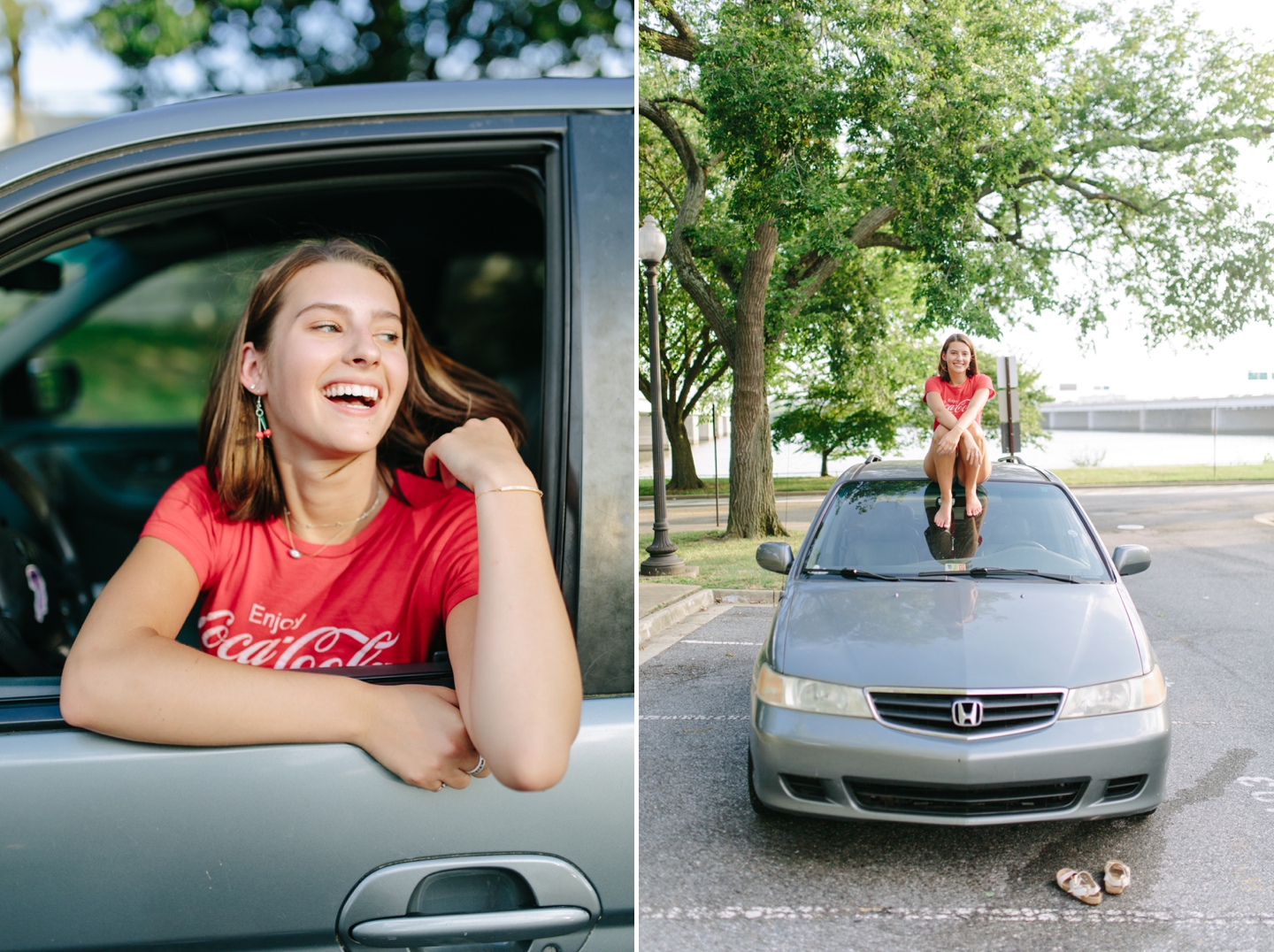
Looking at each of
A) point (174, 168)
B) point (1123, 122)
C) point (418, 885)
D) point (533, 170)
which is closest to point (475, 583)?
point (418, 885)

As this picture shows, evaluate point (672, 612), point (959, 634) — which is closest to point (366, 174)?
point (959, 634)

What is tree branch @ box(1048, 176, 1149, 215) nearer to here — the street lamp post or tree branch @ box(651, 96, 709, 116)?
tree branch @ box(651, 96, 709, 116)

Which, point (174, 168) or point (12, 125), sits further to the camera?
point (12, 125)

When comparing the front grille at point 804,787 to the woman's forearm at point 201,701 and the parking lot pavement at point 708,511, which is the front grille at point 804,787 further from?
the parking lot pavement at point 708,511

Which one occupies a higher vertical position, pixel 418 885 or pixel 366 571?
pixel 366 571

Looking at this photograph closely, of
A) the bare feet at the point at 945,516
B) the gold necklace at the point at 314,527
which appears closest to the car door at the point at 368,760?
the gold necklace at the point at 314,527

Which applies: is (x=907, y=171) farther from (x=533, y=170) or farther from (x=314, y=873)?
(x=314, y=873)

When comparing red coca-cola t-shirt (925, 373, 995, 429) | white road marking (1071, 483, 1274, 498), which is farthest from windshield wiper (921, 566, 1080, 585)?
white road marking (1071, 483, 1274, 498)

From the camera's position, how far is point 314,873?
1.36 meters

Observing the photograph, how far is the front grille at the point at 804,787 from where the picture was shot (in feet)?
10.1

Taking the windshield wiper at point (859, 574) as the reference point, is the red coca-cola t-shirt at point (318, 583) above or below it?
above

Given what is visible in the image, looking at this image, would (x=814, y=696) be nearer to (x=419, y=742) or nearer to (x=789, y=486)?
(x=419, y=742)

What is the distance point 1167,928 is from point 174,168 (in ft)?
10.3

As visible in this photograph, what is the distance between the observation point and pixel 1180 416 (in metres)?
21.3
